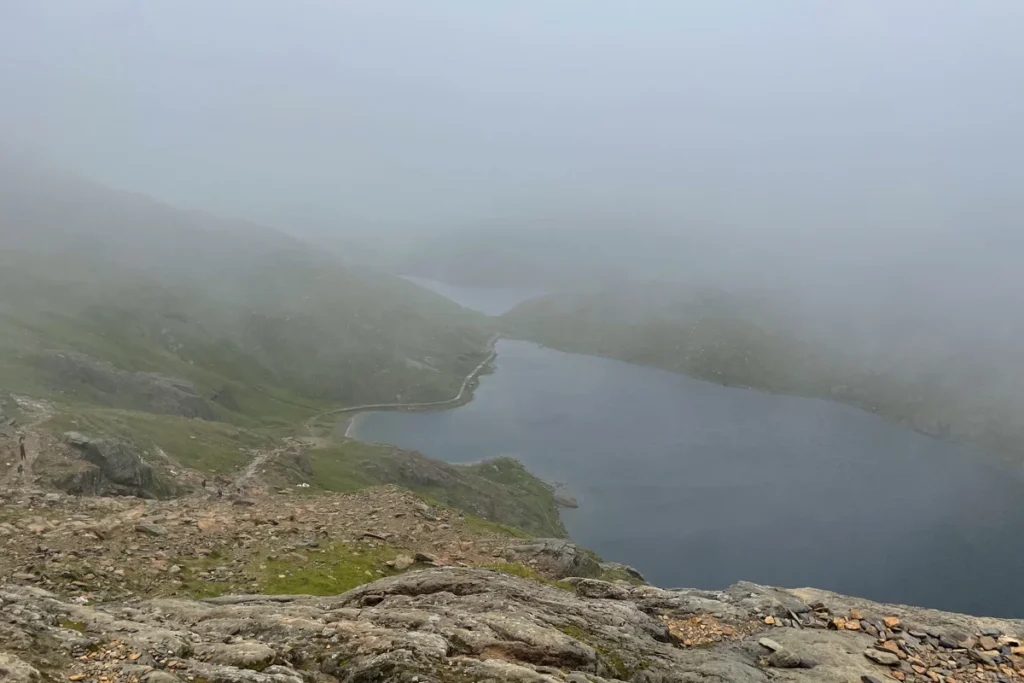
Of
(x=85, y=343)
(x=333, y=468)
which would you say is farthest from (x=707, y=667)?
(x=85, y=343)

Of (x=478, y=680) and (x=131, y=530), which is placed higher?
(x=478, y=680)

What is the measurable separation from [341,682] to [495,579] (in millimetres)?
9864

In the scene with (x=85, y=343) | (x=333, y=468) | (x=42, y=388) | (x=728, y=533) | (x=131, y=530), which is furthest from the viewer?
(x=85, y=343)

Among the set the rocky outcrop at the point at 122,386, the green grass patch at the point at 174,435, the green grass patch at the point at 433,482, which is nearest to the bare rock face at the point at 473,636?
the green grass patch at the point at 174,435

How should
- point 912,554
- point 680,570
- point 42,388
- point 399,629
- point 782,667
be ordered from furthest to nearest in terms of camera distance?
1. point 912,554
2. point 680,570
3. point 42,388
4. point 782,667
5. point 399,629

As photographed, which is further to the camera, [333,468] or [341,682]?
[333,468]

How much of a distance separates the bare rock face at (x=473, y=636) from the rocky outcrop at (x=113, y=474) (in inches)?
1514

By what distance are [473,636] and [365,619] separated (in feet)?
12.9

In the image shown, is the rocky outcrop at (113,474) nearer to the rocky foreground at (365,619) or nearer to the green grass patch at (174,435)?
the green grass patch at (174,435)

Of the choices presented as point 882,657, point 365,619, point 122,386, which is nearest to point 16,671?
point 365,619

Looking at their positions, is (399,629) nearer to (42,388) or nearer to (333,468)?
(333,468)

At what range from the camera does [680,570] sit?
15388 centimetres

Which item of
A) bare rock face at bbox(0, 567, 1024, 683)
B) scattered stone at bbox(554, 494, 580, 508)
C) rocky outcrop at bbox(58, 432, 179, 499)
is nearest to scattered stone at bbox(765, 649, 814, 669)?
bare rock face at bbox(0, 567, 1024, 683)

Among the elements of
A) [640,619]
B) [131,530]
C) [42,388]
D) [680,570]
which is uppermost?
[640,619]
